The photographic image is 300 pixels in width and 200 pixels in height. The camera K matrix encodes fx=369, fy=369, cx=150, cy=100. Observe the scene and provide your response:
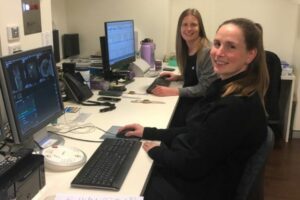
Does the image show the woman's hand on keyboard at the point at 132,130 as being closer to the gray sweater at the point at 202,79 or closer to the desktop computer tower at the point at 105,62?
the gray sweater at the point at 202,79

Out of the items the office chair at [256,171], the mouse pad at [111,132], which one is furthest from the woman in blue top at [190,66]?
the office chair at [256,171]

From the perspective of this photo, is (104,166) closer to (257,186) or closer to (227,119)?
(227,119)

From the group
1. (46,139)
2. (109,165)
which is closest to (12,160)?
(109,165)

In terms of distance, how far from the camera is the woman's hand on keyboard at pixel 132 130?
1850 mm

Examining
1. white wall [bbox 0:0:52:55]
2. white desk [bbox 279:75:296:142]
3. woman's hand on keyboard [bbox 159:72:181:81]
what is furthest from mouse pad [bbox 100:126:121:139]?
white desk [bbox 279:75:296:142]

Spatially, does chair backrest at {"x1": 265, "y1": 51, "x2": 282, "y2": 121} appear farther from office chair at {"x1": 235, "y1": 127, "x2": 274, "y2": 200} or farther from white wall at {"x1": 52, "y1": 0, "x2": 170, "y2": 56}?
office chair at {"x1": 235, "y1": 127, "x2": 274, "y2": 200}

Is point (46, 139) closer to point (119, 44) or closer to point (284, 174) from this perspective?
point (119, 44)

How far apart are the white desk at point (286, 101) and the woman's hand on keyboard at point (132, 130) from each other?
238 centimetres

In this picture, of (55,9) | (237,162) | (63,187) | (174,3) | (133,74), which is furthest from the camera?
(174,3)

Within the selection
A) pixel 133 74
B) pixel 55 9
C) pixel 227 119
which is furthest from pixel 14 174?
pixel 55 9

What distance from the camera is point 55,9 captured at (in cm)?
390

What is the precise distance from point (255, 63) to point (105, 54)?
4.74 ft

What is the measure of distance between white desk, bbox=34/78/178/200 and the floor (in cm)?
113

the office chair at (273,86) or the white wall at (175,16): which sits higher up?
the white wall at (175,16)
